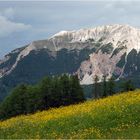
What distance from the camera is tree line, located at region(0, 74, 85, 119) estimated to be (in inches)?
2972

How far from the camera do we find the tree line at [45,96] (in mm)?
75500

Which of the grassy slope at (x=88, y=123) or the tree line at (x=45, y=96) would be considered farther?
the tree line at (x=45, y=96)

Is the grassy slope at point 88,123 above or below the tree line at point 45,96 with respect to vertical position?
above

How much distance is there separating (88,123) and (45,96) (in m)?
39.3

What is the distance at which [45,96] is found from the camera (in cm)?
7444

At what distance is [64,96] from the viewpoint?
7988 centimetres

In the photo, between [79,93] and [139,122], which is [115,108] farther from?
[79,93]

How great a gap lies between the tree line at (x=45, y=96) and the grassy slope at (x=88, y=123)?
107ft

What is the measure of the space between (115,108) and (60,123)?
460 centimetres

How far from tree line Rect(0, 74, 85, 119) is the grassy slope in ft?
107

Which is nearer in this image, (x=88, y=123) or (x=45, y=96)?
(x=88, y=123)

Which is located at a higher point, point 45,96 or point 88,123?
point 88,123

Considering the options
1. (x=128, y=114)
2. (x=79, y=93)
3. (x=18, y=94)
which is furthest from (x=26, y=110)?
(x=128, y=114)

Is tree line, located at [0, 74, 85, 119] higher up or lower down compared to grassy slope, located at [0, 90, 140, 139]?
lower down
